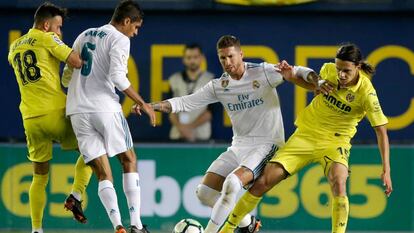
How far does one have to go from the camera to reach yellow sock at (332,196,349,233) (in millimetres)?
12141

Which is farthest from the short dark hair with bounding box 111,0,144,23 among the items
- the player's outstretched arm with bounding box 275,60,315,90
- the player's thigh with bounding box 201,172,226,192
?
the player's thigh with bounding box 201,172,226,192

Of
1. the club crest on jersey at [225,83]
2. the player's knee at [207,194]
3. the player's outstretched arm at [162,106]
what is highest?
the club crest on jersey at [225,83]

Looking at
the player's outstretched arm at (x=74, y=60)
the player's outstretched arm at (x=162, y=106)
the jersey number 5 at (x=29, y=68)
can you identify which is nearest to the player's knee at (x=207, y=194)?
the player's outstretched arm at (x=162, y=106)

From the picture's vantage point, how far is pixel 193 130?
1531cm

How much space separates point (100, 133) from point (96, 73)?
492 mm

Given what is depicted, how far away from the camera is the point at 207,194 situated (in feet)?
41.4

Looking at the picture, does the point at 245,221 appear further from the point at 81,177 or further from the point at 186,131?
the point at 186,131

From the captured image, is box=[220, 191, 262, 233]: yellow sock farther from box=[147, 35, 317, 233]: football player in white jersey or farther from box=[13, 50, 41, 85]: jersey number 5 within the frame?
box=[13, 50, 41, 85]: jersey number 5

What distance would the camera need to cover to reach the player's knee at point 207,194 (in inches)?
496

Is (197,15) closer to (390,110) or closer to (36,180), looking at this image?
(390,110)

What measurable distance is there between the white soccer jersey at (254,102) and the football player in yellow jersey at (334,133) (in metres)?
0.17

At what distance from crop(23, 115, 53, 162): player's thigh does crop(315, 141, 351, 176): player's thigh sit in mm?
2229

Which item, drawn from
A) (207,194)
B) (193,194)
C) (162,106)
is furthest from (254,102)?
(193,194)

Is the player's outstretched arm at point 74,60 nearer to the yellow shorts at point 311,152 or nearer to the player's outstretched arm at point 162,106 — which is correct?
the player's outstretched arm at point 162,106
